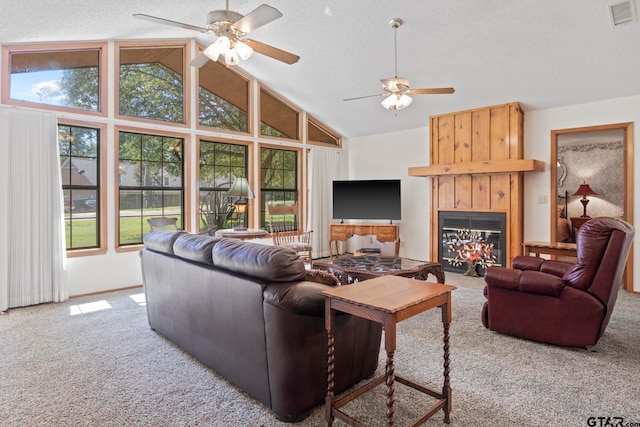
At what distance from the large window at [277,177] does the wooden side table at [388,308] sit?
4.59 m

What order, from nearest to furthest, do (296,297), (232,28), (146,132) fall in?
(296,297) < (232,28) < (146,132)

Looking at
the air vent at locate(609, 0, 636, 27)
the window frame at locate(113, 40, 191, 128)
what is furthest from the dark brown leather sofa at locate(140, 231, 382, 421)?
the air vent at locate(609, 0, 636, 27)

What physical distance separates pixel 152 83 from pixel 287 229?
3.13 meters

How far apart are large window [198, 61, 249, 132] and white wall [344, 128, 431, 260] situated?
2.52m

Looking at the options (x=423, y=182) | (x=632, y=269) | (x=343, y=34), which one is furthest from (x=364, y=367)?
(x=423, y=182)

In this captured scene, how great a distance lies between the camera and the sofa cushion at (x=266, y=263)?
6.36 feet

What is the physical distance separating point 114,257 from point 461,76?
5085 millimetres

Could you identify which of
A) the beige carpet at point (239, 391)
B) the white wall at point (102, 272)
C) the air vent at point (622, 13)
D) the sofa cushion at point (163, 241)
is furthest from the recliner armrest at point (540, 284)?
the white wall at point (102, 272)

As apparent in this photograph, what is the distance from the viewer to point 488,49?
421cm

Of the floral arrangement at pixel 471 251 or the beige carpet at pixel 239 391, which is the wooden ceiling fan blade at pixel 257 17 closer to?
the beige carpet at pixel 239 391

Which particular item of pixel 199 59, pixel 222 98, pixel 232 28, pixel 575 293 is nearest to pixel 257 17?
pixel 232 28

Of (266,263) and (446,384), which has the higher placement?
(266,263)

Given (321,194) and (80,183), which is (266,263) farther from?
(321,194)

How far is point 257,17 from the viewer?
2.51 metres
